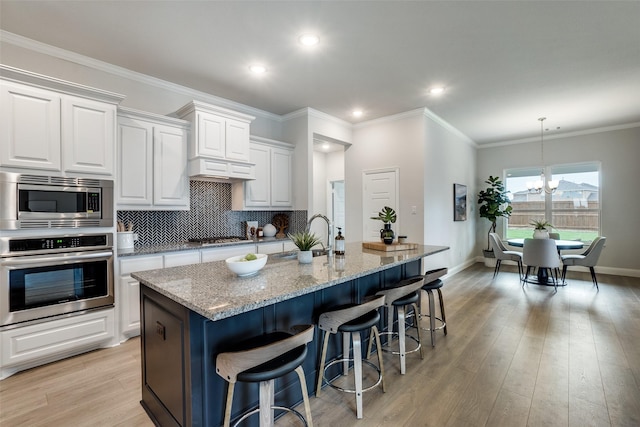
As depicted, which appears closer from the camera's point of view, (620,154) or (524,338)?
(524,338)

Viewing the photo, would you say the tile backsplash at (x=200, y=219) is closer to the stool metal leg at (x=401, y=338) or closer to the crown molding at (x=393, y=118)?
the crown molding at (x=393, y=118)

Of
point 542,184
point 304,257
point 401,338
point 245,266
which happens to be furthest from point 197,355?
point 542,184

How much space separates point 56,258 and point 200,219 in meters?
1.73

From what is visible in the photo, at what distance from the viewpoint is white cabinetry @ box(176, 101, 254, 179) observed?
12.0 ft

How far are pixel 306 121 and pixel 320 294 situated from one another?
333 centimetres

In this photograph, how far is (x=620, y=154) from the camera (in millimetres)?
5855

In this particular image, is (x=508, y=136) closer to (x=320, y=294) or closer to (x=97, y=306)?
(x=320, y=294)

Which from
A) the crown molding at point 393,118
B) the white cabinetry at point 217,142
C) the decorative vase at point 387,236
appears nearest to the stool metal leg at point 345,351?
the decorative vase at point 387,236

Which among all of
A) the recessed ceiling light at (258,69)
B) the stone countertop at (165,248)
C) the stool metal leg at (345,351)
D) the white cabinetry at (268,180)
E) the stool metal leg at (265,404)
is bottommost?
the stool metal leg at (345,351)

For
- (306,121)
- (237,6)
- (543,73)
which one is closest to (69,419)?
(237,6)

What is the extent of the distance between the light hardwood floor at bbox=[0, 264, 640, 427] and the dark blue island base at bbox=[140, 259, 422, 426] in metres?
0.23

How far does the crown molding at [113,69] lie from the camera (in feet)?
9.12

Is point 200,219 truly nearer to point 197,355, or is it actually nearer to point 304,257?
point 304,257

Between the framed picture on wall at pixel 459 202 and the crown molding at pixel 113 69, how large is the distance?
4.19 m
